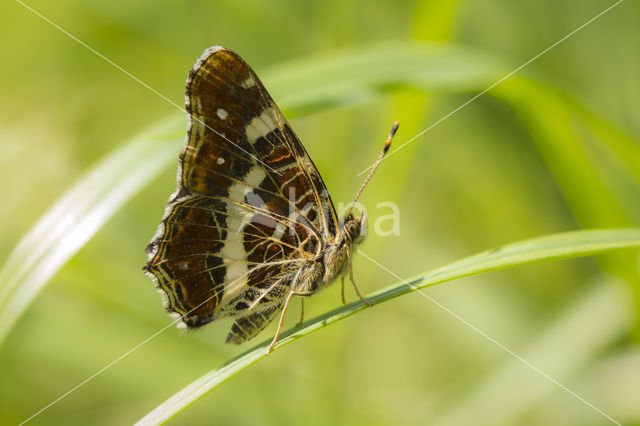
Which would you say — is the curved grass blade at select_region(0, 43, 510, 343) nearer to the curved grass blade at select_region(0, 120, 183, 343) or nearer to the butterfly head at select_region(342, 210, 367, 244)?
the curved grass blade at select_region(0, 120, 183, 343)

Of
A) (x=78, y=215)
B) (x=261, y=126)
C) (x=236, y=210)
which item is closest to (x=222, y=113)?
(x=261, y=126)

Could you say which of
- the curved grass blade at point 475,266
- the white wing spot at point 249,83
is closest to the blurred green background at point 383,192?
the white wing spot at point 249,83

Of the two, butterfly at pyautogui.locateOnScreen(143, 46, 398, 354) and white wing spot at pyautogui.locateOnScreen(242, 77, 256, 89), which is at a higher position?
white wing spot at pyautogui.locateOnScreen(242, 77, 256, 89)

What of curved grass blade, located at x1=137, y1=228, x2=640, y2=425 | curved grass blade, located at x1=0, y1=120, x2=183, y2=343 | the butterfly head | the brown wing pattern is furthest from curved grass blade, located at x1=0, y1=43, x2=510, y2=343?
curved grass blade, located at x1=137, y1=228, x2=640, y2=425

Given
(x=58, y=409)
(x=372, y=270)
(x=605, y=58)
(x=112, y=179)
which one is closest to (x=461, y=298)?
(x=372, y=270)

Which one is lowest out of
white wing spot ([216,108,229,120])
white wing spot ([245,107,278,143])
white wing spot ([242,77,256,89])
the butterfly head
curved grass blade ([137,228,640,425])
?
curved grass blade ([137,228,640,425])

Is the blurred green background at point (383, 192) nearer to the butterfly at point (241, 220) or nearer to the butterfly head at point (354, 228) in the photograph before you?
the butterfly at point (241, 220)

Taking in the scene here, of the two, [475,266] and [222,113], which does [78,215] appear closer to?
[222,113]
